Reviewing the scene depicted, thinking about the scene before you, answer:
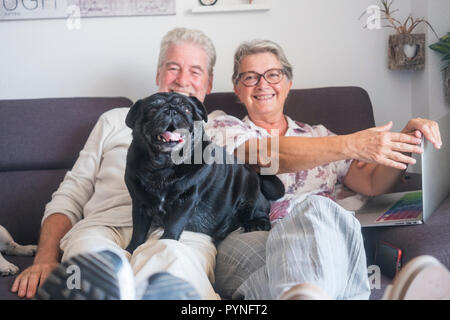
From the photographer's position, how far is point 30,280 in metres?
1.16

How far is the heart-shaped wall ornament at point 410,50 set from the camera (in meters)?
2.04

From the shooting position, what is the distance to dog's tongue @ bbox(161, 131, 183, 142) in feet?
3.72

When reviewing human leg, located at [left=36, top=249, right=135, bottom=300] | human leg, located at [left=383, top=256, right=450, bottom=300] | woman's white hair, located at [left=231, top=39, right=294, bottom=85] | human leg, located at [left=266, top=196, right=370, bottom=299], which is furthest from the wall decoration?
human leg, located at [left=383, top=256, right=450, bottom=300]

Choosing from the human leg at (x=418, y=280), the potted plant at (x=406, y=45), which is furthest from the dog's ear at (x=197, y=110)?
the potted plant at (x=406, y=45)

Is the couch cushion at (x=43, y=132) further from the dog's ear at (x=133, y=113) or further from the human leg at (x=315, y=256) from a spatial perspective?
the human leg at (x=315, y=256)

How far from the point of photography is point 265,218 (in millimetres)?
1333

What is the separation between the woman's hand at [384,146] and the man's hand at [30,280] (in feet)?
3.09

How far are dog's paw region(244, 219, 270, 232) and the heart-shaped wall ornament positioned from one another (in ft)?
4.05

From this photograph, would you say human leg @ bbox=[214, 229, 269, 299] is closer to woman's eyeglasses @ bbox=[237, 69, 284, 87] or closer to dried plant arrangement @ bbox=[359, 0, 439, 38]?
woman's eyeglasses @ bbox=[237, 69, 284, 87]

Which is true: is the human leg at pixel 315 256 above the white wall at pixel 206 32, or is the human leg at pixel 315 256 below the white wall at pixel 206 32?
below

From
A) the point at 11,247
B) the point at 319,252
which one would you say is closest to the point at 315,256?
the point at 319,252
